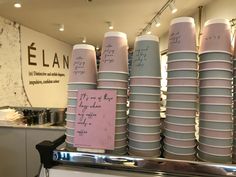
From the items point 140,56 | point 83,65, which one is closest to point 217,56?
point 140,56

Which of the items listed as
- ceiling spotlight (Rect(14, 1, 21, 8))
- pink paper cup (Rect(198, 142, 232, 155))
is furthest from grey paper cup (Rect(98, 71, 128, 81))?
ceiling spotlight (Rect(14, 1, 21, 8))

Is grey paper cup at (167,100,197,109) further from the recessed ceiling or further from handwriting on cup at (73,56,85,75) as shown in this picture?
the recessed ceiling

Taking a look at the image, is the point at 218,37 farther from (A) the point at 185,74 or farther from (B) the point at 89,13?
(B) the point at 89,13

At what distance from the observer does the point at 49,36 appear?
5793 mm

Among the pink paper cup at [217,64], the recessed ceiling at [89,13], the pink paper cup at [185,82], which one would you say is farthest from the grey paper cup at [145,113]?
the recessed ceiling at [89,13]

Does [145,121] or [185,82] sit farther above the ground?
[185,82]

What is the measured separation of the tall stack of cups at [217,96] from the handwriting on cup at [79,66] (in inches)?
15.9

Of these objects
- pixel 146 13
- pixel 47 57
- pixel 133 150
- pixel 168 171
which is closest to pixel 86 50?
pixel 133 150

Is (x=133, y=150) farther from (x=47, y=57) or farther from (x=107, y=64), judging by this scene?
(x=47, y=57)

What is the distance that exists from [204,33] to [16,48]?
4.31 m

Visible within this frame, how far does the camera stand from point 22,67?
449 centimetres

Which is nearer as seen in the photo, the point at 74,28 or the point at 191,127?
the point at 191,127

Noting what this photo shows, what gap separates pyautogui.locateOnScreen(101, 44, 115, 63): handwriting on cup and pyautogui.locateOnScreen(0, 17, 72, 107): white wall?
3707mm

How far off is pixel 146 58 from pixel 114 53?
0.11 metres
